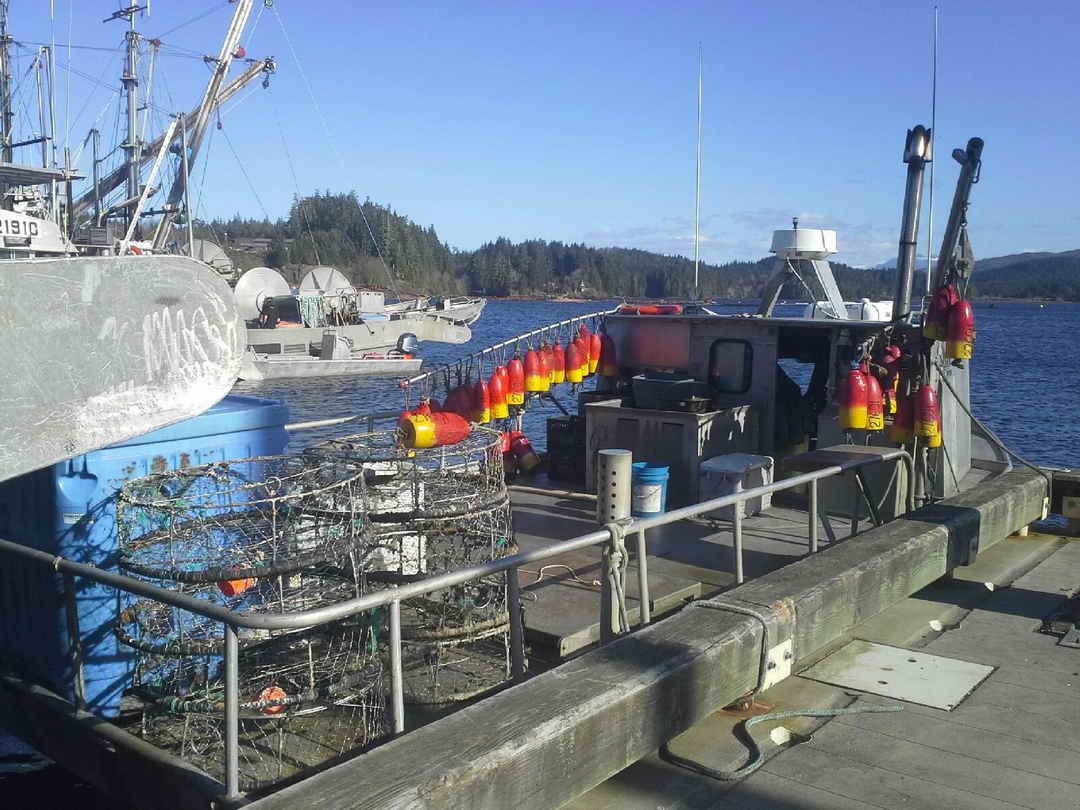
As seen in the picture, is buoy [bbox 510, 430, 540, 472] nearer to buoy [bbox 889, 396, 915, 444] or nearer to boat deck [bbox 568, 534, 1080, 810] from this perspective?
buoy [bbox 889, 396, 915, 444]

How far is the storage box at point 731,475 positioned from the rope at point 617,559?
4.59m

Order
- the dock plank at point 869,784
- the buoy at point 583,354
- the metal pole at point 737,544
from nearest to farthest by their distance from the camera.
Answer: the dock plank at point 869,784, the metal pole at point 737,544, the buoy at point 583,354

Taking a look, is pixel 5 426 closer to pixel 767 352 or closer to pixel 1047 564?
pixel 1047 564

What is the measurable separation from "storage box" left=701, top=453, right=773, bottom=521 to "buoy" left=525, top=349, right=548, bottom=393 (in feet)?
9.29

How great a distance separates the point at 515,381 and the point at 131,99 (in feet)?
149

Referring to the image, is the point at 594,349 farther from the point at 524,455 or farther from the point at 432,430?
the point at 432,430

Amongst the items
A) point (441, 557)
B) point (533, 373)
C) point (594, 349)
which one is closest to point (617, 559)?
point (441, 557)

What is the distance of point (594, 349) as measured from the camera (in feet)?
41.9

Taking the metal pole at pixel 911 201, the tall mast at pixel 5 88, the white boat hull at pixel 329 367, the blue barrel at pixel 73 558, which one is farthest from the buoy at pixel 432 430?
the white boat hull at pixel 329 367

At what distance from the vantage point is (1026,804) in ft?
14.3

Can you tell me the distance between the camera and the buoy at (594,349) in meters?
12.8

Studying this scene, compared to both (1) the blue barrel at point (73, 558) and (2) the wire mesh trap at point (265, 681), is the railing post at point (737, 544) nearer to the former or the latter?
(2) the wire mesh trap at point (265, 681)

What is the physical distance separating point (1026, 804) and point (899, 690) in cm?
136

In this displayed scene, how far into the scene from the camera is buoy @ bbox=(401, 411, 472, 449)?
805 centimetres
